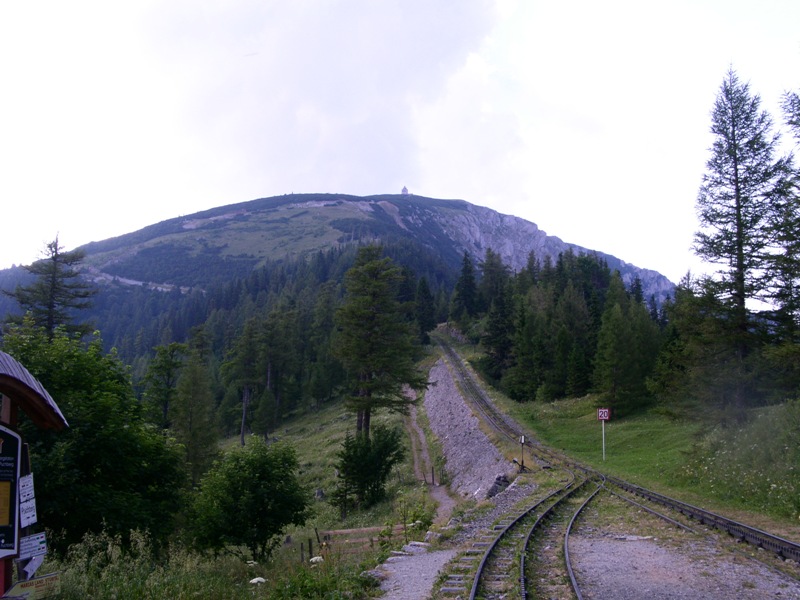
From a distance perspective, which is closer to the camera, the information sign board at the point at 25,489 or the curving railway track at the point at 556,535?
the information sign board at the point at 25,489

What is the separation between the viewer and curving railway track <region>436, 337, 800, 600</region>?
9.05m

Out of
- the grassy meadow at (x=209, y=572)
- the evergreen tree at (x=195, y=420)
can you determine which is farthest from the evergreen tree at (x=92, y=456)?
the evergreen tree at (x=195, y=420)

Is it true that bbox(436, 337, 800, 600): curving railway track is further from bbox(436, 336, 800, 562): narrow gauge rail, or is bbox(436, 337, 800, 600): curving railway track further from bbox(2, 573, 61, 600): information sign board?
bbox(2, 573, 61, 600): information sign board

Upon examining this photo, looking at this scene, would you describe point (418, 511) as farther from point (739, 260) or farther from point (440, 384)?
point (440, 384)

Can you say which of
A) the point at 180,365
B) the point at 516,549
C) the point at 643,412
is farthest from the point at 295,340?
the point at 516,549

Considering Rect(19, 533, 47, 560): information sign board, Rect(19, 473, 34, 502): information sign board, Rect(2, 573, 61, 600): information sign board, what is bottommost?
Rect(2, 573, 61, 600): information sign board

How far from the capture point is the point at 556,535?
13.3 metres

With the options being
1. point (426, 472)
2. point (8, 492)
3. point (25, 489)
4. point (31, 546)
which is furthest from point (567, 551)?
point (426, 472)

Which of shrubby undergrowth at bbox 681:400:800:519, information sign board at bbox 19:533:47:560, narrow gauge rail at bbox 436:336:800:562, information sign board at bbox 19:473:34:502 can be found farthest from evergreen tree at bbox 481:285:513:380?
information sign board at bbox 19:473:34:502

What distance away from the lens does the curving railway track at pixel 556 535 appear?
905cm

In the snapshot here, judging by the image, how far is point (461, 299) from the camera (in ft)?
303

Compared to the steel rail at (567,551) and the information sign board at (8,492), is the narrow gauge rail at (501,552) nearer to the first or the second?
the steel rail at (567,551)

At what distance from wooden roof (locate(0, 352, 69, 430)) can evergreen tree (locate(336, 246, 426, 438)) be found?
23159 mm

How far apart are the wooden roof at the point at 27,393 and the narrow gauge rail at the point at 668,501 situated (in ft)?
42.1
